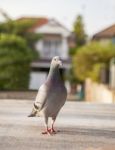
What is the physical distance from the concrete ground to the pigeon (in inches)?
13.4

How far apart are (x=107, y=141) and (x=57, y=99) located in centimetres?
86

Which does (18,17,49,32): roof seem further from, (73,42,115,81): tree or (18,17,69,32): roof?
(73,42,115,81): tree

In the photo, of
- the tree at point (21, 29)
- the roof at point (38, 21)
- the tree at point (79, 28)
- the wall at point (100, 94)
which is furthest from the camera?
the tree at point (79, 28)

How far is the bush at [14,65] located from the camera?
31.2 m

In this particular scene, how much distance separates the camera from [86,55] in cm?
3641

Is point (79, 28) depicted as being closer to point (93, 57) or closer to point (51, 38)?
point (51, 38)

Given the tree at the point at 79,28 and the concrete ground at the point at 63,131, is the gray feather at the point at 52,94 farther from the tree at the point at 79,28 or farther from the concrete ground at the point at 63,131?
the tree at the point at 79,28

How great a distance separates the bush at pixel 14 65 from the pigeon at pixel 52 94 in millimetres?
23022

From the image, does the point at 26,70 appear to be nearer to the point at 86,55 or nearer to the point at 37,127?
the point at 86,55

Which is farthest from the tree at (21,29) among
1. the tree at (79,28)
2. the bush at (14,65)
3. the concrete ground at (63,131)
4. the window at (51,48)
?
the concrete ground at (63,131)

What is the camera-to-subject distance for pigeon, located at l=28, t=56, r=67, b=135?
764 cm

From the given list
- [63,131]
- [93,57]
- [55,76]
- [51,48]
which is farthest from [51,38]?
[55,76]

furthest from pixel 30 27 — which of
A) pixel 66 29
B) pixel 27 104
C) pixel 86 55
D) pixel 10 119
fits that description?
pixel 10 119

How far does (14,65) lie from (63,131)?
925 inches
